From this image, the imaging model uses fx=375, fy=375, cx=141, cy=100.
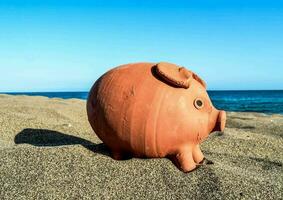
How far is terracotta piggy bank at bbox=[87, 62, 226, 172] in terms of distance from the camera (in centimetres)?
383

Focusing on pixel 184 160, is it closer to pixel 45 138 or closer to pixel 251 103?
pixel 45 138

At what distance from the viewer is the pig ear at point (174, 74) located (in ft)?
12.8

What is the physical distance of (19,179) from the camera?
369 centimetres

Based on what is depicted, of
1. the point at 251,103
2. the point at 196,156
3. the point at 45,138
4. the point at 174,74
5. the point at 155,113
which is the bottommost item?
the point at 251,103

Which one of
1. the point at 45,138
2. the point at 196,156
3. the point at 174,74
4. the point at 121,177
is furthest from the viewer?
the point at 45,138

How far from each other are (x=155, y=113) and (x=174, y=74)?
19.5 inches

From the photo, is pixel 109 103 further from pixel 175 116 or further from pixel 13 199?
pixel 13 199

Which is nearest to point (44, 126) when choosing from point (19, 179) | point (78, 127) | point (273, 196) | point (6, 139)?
point (78, 127)

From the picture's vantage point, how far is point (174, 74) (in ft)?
13.1

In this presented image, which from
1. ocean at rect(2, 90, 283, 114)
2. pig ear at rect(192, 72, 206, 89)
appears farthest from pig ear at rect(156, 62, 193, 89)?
ocean at rect(2, 90, 283, 114)

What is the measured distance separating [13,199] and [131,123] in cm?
132

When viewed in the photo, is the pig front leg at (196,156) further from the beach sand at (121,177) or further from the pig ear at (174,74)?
the pig ear at (174,74)

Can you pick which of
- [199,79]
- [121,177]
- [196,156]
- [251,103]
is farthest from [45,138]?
[251,103]

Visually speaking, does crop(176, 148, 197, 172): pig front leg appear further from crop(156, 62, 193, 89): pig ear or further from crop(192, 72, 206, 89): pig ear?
crop(192, 72, 206, 89): pig ear
